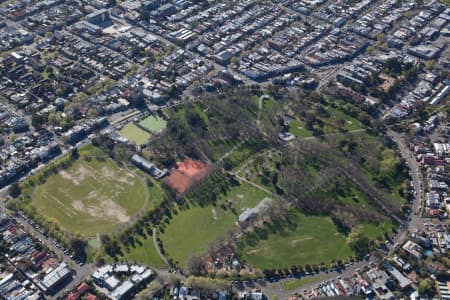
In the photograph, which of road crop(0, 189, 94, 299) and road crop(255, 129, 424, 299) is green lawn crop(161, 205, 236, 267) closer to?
road crop(255, 129, 424, 299)

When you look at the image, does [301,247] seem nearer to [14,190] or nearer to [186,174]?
[186,174]

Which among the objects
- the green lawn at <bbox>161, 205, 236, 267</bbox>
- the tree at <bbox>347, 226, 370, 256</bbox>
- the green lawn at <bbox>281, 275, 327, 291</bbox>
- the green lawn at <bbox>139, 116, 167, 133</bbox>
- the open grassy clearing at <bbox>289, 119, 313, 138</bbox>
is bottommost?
the green lawn at <bbox>161, 205, 236, 267</bbox>

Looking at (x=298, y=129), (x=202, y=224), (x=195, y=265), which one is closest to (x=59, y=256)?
(x=195, y=265)

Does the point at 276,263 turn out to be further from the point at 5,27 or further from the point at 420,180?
the point at 5,27

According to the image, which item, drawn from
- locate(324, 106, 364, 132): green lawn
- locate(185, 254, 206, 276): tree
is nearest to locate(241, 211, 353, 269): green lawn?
locate(185, 254, 206, 276): tree

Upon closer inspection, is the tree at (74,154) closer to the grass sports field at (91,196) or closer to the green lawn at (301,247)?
the grass sports field at (91,196)
